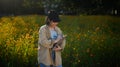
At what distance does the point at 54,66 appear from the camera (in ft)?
17.9

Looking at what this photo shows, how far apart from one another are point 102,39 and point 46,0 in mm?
13761

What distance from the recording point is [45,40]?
208 inches

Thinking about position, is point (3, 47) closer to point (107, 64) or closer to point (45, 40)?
point (107, 64)

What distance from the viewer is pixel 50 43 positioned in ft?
17.3

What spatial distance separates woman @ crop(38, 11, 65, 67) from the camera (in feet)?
17.4

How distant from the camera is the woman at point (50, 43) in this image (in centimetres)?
530

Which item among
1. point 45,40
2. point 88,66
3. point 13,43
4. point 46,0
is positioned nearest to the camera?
point 45,40

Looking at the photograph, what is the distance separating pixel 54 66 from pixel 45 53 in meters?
0.25

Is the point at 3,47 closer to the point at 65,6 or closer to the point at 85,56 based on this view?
the point at 85,56

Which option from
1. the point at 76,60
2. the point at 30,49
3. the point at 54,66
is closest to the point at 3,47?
the point at 30,49

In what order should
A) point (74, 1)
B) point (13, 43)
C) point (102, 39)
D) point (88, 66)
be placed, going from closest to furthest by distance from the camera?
point (88, 66), point (13, 43), point (102, 39), point (74, 1)

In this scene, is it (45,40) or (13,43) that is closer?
(45,40)

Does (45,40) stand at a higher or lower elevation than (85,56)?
higher

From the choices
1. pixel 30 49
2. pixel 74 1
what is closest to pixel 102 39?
pixel 30 49
